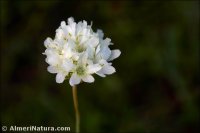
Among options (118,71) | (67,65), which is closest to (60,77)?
(67,65)

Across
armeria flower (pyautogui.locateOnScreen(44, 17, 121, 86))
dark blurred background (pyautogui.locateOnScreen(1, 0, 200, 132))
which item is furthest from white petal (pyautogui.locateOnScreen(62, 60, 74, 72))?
dark blurred background (pyautogui.locateOnScreen(1, 0, 200, 132))

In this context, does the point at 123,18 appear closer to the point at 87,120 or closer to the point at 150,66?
the point at 150,66

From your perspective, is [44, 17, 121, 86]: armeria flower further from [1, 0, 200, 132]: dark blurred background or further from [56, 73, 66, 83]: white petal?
[1, 0, 200, 132]: dark blurred background

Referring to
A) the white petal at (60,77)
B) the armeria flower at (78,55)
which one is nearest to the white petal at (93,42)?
the armeria flower at (78,55)

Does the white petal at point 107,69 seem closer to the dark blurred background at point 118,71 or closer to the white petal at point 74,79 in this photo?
the white petal at point 74,79

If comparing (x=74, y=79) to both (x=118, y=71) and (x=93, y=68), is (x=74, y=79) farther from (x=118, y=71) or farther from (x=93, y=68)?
(x=118, y=71)

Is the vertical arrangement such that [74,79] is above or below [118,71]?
below
